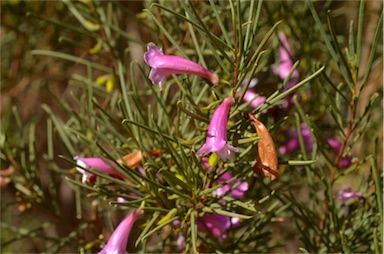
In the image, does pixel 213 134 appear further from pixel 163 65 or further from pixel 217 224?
pixel 217 224

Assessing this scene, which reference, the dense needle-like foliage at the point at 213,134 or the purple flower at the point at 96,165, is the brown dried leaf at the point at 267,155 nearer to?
the dense needle-like foliage at the point at 213,134

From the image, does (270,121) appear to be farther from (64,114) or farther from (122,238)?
(64,114)

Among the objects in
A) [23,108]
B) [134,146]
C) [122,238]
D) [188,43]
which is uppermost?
[23,108]

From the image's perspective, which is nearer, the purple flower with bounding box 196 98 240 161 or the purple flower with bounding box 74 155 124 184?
the purple flower with bounding box 196 98 240 161

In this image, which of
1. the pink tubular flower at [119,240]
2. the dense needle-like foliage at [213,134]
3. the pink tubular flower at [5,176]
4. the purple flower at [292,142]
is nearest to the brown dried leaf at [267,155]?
the dense needle-like foliage at [213,134]

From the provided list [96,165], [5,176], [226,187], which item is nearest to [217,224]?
[226,187]

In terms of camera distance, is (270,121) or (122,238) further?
(270,121)

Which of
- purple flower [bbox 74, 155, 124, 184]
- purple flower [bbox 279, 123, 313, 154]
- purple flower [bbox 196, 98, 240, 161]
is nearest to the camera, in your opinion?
purple flower [bbox 196, 98, 240, 161]

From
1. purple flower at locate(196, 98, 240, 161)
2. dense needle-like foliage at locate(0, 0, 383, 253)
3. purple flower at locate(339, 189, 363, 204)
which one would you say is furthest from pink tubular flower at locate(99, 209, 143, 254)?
purple flower at locate(339, 189, 363, 204)

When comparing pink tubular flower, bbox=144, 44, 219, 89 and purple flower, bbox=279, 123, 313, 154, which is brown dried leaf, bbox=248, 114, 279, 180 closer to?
pink tubular flower, bbox=144, 44, 219, 89

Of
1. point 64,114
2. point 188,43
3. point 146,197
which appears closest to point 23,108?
point 64,114

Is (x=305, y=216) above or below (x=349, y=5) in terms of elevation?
below
